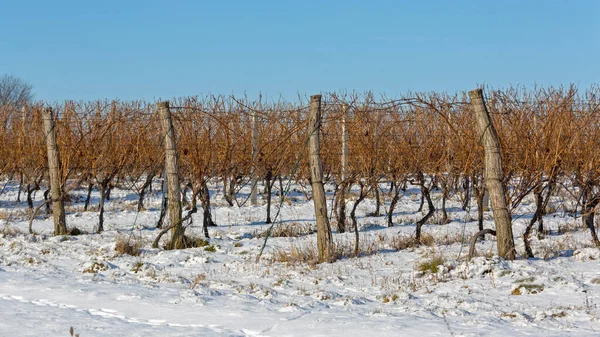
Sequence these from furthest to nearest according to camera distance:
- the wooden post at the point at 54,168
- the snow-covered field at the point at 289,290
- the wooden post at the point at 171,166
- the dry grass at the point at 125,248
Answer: the wooden post at the point at 54,168 < the wooden post at the point at 171,166 < the dry grass at the point at 125,248 < the snow-covered field at the point at 289,290

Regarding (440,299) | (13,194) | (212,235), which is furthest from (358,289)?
(13,194)

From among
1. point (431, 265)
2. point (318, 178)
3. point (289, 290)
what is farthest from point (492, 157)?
point (289, 290)

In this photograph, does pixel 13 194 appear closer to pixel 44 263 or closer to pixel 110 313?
pixel 44 263

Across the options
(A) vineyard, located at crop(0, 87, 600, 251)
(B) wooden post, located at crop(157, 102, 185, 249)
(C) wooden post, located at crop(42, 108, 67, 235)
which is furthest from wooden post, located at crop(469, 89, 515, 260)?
(C) wooden post, located at crop(42, 108, 67, 235)

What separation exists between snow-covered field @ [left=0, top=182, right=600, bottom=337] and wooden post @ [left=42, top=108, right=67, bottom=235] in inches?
21.3

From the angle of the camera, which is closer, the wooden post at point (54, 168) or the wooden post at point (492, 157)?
the wooden post at point (492, 157)

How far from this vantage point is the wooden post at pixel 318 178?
6.59m

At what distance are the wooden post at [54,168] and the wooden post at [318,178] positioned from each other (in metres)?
4.15

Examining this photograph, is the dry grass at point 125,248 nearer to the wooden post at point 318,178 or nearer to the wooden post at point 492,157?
the wooden post at point 318,178

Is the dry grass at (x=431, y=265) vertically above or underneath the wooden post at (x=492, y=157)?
underneath

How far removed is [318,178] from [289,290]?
1.54 metres

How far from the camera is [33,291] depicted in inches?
207

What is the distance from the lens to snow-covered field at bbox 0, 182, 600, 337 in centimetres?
400

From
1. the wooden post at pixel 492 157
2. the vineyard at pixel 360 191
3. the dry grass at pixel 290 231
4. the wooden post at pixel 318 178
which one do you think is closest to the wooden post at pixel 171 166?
the vineyard at pixel 360 191
